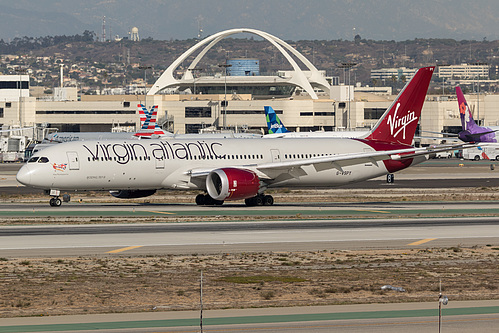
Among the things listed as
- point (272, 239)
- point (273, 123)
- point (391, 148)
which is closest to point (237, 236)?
point (272, 239)

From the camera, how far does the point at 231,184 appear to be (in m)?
52.8

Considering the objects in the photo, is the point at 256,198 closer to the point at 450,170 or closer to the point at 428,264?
the point at 428,264

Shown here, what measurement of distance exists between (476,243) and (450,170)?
67048 millimetres

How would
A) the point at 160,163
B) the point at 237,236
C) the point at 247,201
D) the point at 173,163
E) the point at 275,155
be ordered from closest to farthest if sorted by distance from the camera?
the point at 237,236 < the point at 160,163 < the point at 173,163 < the point at 247,201 < the point at 275,155

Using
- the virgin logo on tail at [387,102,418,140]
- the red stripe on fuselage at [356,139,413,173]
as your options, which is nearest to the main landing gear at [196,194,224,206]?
the red stripe on fuselage at [356,139,413,173]

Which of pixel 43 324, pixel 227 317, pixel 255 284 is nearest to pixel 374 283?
pixel 255 284

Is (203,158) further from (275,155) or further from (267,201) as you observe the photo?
(267,201)

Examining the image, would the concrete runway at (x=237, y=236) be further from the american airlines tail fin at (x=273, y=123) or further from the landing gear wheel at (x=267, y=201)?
the american airlines tail fin at (x=273, y=123)

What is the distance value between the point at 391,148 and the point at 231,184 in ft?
46.5

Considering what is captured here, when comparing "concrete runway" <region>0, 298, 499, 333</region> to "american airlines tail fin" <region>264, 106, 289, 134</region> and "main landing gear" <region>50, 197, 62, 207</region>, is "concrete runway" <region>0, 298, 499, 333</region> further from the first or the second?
"american airlines tail fin" <region>264, 106, 289, 134</region>

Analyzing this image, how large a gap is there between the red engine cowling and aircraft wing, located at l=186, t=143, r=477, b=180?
2.94 feet

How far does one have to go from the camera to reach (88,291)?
86.5 ft

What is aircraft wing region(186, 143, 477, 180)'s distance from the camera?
55.2 meters

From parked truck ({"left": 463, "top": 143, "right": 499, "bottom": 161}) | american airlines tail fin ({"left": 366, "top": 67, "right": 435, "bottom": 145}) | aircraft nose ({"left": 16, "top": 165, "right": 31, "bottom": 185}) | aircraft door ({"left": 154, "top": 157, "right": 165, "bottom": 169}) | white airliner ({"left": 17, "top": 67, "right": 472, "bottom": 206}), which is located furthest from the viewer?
parked truck ({"left": 463, "top": 143, "right": 499, "bottom": 161})
